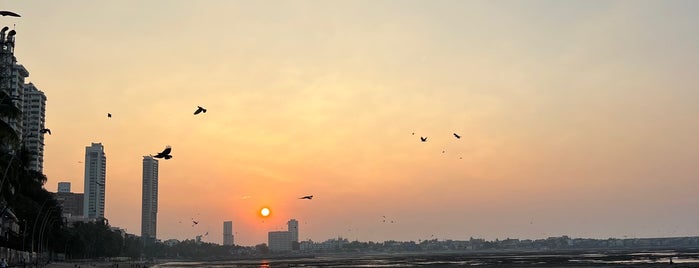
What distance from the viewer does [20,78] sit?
19562cm

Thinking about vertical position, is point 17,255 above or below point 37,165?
below

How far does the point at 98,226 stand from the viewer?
623 ft

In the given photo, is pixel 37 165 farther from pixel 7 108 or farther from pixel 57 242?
pixel 7 108

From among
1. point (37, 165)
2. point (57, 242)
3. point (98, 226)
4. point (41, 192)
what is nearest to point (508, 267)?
point (41, 192)

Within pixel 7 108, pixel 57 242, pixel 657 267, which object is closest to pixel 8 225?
pixel 57 242

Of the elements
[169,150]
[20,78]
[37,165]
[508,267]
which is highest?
[20,78]

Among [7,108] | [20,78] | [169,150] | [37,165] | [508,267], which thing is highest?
[20,78]

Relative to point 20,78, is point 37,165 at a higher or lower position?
lower

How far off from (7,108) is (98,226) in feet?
547

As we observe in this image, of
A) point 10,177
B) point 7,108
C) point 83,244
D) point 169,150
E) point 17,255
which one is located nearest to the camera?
point 169,150

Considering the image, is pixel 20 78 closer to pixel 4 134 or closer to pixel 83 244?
pixel 83 244

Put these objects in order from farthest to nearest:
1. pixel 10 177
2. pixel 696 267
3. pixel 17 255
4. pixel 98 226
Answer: pixel 98 226 → pixel 17 255 → pixel 696 267 → pixel 10 177

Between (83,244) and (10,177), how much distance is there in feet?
389

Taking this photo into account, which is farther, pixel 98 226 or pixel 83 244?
pixel 98 226
